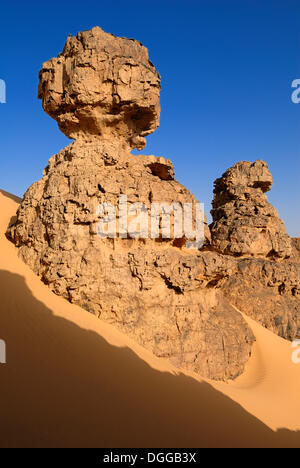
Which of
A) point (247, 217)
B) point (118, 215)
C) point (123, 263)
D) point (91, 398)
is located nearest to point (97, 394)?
point (91, 398)

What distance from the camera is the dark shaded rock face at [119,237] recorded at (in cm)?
616

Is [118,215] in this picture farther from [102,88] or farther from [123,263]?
[102,88]

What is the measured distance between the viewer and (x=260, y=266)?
1252 centimetres

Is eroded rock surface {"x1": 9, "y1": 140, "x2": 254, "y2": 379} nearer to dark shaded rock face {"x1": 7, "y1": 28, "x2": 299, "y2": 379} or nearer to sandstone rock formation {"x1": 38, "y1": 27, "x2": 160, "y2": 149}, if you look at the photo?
dark shaded rock face {"x1": 7, "y1": 28, "x2": 299, "y2": 379}

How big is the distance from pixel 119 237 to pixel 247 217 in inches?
354

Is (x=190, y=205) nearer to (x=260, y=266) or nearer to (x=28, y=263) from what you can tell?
(x=28, y=263)

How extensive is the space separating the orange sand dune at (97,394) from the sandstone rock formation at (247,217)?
7490mm

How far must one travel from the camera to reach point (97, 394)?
393 cm

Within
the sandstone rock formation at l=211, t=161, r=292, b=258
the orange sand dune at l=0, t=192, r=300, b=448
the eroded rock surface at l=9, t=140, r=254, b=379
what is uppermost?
the sandstone rock formation at l=211, t=161, r=292, b=258

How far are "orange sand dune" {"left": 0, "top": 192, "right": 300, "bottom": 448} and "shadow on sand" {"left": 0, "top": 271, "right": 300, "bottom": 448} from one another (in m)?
0.01

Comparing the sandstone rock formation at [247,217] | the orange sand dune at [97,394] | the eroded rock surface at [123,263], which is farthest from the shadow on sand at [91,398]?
Answer: the sandstone rock formation at [247,217]

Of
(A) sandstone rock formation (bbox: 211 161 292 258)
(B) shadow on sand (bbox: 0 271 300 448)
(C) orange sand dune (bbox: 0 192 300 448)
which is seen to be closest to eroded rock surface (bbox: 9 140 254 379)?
(C) orange sand dune (bbox: 0 192 300 448)

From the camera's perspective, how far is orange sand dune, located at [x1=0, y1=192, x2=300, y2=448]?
10.8 ft
